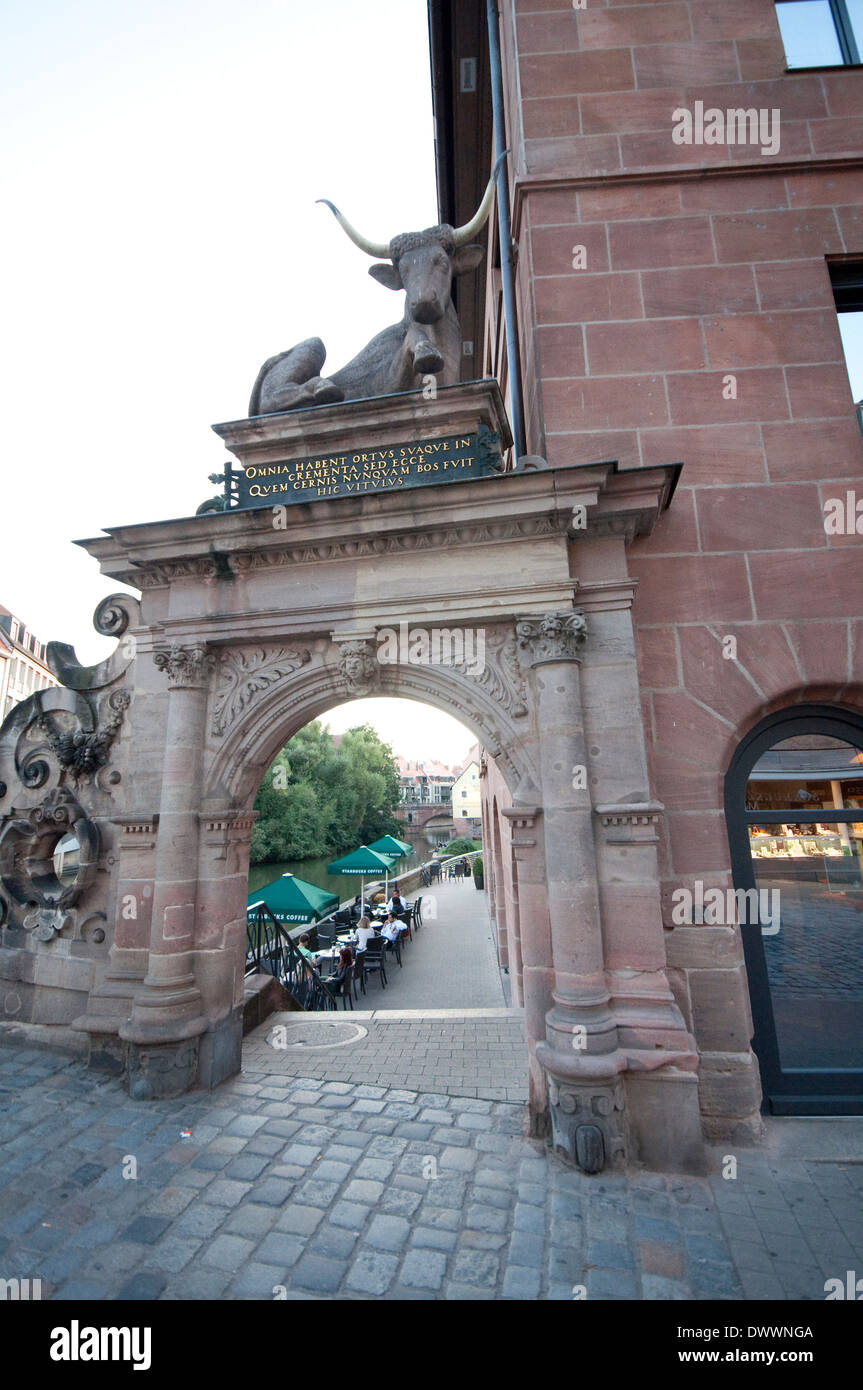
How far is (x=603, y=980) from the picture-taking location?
4.35 meters

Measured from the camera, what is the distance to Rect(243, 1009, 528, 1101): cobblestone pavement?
5.25 metres

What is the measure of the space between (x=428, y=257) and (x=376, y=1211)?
28.4ft

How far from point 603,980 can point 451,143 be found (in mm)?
14695

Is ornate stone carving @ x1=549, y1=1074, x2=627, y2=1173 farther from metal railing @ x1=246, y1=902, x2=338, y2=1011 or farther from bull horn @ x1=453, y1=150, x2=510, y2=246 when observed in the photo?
bull horn @ x1=453, y1=150, x2=510, y2=246

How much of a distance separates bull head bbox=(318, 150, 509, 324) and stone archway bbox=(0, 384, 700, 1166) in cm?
156

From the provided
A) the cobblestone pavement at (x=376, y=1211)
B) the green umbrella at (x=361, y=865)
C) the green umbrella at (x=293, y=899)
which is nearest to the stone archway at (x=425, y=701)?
the cobblestone pavement at (x=376, y=1211)

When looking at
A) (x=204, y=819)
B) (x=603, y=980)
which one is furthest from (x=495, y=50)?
(x=603, y=980)

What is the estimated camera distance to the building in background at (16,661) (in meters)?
39.9

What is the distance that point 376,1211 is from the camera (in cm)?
353

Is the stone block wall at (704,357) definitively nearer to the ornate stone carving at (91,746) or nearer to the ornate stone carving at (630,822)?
the ornate stone carving at (630,822)

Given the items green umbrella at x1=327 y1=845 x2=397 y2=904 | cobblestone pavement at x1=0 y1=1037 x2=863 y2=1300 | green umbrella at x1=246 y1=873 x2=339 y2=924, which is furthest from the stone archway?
green umbrella at x1=327 y1=845 x2=397 y2=904

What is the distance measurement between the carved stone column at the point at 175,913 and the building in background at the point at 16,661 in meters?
38.4

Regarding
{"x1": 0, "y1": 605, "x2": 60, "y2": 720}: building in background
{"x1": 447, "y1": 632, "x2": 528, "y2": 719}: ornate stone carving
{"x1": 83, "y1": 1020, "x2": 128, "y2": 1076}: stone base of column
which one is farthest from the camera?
{"x1": 0, "y1": 605, "x2": 60, "y2": 720}: building in background
